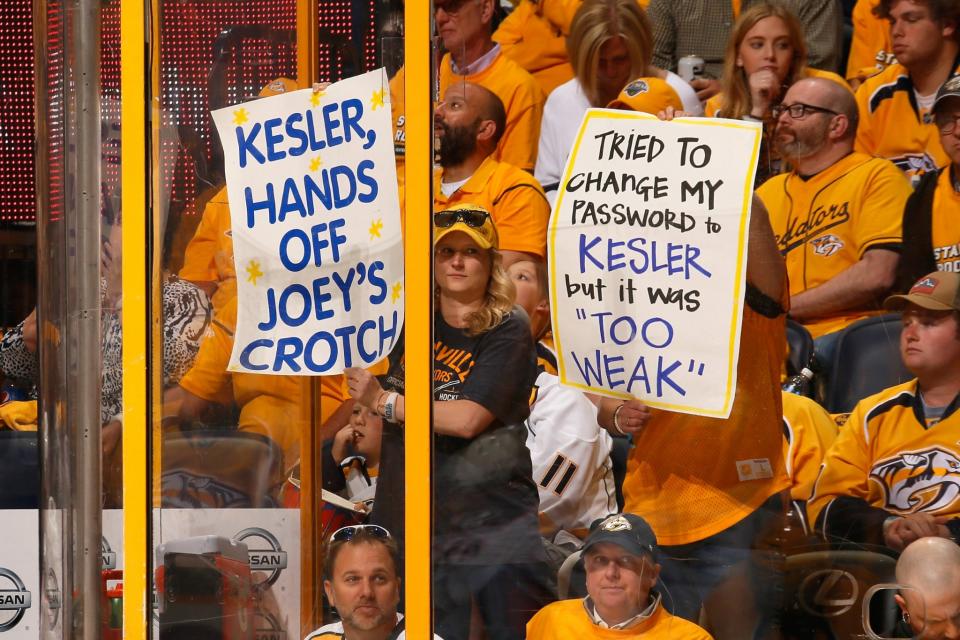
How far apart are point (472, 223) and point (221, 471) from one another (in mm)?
661

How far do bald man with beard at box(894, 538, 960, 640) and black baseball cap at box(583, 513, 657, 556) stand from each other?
45cm

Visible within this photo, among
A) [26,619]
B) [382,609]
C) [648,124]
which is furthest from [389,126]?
[26,619]

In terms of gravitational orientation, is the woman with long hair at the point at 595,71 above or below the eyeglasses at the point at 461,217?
above

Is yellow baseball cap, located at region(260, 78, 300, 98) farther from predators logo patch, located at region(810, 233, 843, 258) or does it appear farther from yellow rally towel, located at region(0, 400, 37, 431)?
predators logo patch, located at region(810, 233, 843, 258)

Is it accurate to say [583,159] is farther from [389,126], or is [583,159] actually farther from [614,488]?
[614,488]

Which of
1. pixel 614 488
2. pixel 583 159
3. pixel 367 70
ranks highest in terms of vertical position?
pixel 367 70

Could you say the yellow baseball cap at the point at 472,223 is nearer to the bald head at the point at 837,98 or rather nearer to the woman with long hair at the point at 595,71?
the woman with long hair at the point at 595,71

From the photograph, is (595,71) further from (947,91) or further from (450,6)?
(947,91)

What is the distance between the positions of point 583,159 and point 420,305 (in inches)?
16.0

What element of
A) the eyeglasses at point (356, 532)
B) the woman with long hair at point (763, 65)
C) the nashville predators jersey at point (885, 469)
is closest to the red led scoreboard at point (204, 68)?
the eyeglasses at point (356, 532)

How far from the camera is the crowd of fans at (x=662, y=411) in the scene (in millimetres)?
2209

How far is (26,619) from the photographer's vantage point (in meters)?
2.64

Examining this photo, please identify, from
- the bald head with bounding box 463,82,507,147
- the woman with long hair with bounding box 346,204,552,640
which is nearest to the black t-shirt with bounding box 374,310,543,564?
the woman with long hair with bounding box 346,204,552,640

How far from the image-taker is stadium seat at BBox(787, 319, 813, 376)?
2248mm
